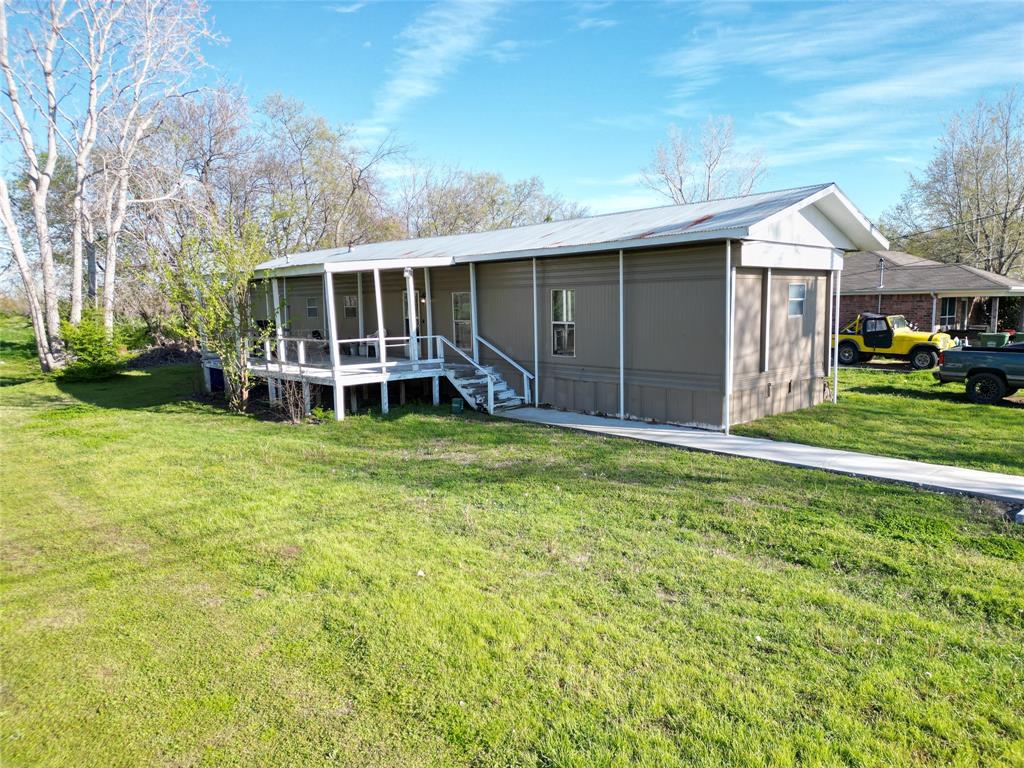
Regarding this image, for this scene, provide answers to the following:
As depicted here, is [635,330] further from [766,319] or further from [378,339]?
[378,339]

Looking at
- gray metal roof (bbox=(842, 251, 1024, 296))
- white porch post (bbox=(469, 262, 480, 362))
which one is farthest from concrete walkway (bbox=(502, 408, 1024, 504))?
gray metal roof (bbox=(842, 251, 1024, 296))

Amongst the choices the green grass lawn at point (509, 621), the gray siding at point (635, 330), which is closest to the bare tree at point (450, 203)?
the gray siding at point (635, 330)

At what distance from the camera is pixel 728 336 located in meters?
9.76

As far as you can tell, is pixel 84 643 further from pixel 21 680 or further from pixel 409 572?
pixel 409 572

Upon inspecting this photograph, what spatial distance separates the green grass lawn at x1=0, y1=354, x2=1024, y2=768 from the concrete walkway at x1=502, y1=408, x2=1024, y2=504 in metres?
0.47

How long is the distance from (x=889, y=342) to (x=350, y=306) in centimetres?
1539

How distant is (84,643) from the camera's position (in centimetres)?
401

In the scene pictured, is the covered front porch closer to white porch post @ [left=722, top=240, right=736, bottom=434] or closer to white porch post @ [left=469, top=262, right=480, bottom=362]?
white porch post @ [left=469, top=262, right=480, bottom=362]

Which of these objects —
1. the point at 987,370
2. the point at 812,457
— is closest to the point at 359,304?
the point at 812,457

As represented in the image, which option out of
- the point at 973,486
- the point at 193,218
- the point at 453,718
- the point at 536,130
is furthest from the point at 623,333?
the point at 536,130

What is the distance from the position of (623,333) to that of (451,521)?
599 centimetres

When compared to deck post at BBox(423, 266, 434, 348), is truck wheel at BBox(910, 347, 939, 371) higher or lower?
lower

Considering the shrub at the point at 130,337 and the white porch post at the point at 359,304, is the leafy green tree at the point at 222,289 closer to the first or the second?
the white porch post at the point at 359,304

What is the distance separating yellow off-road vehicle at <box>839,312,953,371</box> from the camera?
17734 millimetres
